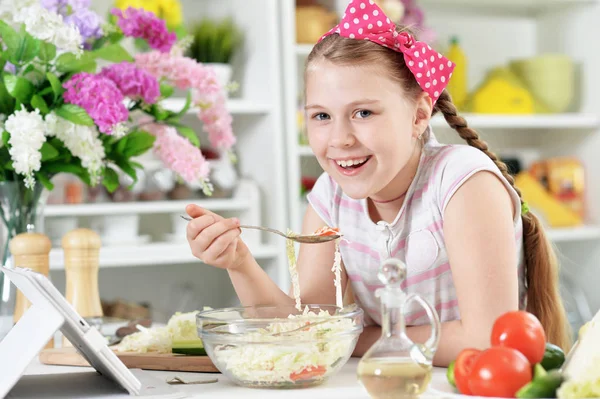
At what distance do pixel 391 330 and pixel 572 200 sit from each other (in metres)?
2.68

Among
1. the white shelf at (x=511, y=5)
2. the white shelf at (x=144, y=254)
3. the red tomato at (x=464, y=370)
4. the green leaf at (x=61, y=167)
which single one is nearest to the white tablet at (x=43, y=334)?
the red tomato at (x=464, y=370)

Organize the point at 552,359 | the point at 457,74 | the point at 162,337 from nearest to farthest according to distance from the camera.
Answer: the point at 552,359 → the point at 162,337 → the point at 457,74

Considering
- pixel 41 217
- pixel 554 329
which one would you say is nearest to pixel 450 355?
pixel 554 329

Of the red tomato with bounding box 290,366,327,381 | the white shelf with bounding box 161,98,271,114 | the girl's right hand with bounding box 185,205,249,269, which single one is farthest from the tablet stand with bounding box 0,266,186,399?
the white shelf with bounding box 161,98,271,114

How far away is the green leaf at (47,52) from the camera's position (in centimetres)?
154

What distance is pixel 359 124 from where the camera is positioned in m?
1.34

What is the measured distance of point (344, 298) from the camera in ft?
5.33

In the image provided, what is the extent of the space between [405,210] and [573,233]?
194cm

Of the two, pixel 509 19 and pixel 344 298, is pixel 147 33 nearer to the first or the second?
pixel 344 298

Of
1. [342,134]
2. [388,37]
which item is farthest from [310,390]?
[388,37]

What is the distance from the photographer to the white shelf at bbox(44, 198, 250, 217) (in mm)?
2740

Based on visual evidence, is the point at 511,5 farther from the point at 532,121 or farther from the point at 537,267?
the point at 537,267

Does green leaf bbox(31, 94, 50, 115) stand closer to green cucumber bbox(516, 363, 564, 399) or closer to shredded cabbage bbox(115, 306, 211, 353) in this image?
shredded cabbage bbox(115, 306, 211, 353)

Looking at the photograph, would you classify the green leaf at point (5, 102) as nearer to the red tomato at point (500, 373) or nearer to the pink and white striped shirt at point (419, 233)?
the pink and white striped shirt at point (419, 233)
